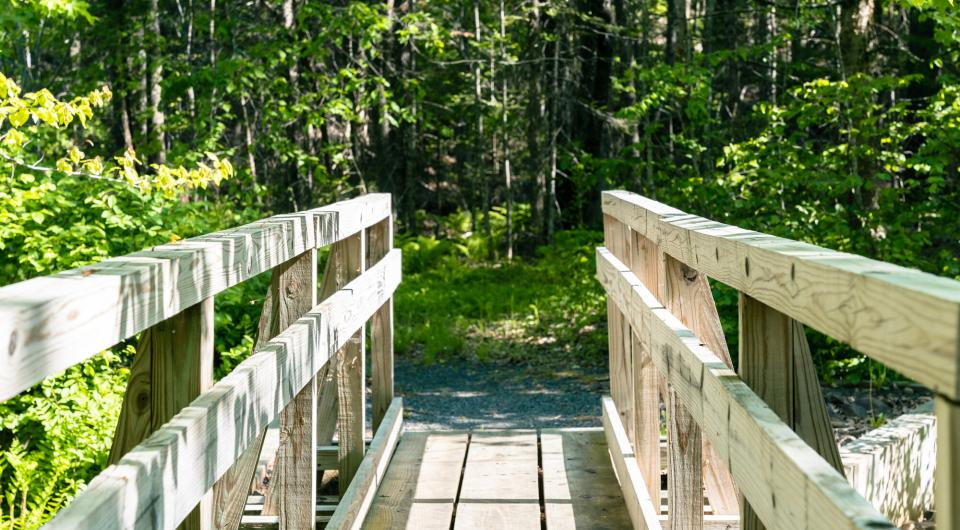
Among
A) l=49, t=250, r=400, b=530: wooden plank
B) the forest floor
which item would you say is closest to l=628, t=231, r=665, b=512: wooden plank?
l=49, t=250, r=400, b=530: wooden plank

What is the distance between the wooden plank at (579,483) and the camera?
4742 millimetres

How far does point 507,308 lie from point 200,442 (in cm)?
1305

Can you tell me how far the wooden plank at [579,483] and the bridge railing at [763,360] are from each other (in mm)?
254

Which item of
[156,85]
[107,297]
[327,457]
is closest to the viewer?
[107,297]

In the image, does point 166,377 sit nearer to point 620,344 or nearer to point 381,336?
point 620,344

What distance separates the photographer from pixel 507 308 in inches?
599

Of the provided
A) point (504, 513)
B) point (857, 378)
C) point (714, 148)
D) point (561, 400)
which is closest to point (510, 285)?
point (714, 148)

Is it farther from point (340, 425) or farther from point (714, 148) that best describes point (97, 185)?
point (714, 148)

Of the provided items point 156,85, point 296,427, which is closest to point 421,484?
point 296,427

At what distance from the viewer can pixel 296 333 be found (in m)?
3.34

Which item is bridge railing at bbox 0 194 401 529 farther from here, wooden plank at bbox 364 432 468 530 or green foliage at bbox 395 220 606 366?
green foliage at bbox 395 220 606 366

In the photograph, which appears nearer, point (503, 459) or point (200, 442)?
point (200, 442)

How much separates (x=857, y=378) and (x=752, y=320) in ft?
24.4

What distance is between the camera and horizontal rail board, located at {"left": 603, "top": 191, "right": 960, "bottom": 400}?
124cm
